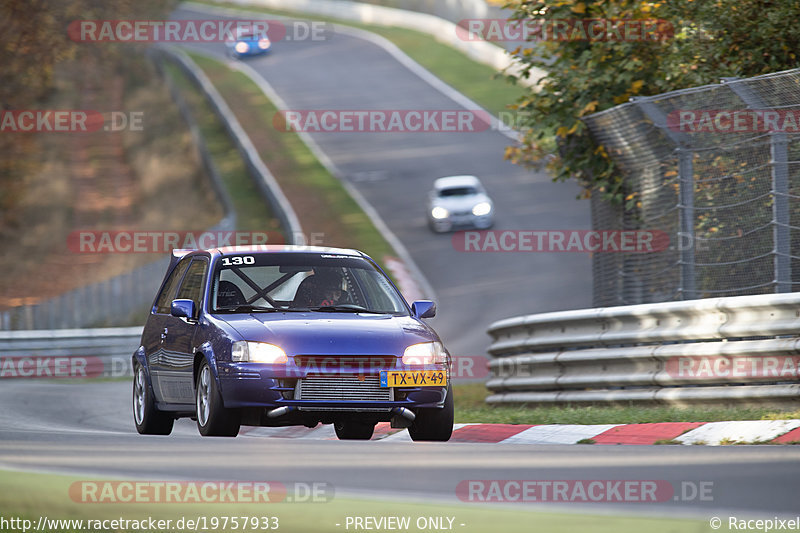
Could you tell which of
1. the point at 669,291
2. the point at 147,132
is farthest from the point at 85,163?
the point at 669,291

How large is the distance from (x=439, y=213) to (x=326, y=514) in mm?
30505

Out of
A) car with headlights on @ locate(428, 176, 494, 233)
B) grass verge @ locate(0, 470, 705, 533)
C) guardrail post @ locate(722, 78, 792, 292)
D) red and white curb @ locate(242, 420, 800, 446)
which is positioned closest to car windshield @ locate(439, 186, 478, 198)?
car with headlights on @ locate(428, 176, 494, 233)

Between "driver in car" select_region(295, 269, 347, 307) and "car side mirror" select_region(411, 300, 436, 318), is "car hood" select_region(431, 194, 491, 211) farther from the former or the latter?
"car side mirror" select_region(411, 300, 436, 318)

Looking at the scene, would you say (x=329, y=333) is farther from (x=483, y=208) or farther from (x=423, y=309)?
(x=483, y=208)

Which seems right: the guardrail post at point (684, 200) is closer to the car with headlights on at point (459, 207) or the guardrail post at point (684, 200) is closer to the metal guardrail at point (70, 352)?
the metal guardrail at point (70, 352)

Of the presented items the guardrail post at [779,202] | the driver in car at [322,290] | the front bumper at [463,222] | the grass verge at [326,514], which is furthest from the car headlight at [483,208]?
the grass verge at [326,514]

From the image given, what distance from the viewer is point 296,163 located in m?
44.9

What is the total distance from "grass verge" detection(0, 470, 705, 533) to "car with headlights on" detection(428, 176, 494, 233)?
97.0 feet

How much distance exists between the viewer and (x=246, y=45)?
213 ft

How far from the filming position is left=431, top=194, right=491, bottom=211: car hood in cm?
3550

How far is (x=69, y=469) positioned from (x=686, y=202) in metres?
7.46

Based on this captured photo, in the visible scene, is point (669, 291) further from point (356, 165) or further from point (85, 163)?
point (85, 163)

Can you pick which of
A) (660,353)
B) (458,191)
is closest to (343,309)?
(660,353)

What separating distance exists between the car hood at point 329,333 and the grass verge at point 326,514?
3.78m
